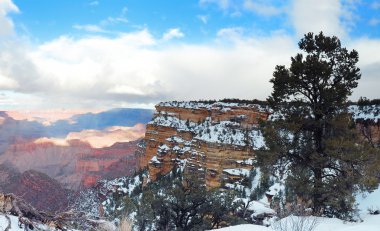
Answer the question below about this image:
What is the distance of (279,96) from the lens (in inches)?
740

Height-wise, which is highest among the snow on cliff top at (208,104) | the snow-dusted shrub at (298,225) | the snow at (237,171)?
the snow on cliff top at (208,104)

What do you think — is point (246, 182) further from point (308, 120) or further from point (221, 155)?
point (308, 120)

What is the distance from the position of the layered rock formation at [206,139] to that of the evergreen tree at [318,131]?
23.9 meters

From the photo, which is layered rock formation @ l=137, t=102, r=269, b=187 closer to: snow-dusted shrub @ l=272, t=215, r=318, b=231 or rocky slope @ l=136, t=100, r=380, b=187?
rocky slope @ l=136, t=100, r=380, b=187

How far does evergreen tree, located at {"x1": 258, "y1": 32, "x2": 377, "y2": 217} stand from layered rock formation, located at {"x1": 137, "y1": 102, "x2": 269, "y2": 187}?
23.9m

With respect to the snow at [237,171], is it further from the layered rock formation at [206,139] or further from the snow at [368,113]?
the snow at [368,113]

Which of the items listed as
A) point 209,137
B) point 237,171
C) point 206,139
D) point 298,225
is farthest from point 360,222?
point 209,137

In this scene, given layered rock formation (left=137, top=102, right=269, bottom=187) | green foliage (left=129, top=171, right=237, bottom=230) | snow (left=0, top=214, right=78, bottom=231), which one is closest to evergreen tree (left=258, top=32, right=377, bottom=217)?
green foliage (left=129, top=171, right=237, bottom=230)

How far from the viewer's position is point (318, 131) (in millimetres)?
17922

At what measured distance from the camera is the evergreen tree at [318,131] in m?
16.4

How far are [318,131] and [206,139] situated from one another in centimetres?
3838

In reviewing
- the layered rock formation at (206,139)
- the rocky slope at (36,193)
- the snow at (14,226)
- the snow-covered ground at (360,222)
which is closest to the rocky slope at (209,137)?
the layered rock formation at (206,139)

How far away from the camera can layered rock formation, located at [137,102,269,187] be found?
2031 inches

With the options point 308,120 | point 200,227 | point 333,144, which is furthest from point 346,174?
point 200,227
